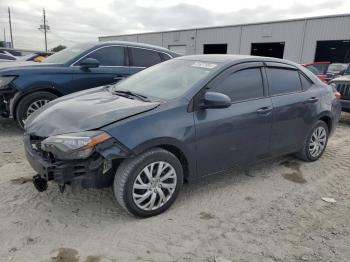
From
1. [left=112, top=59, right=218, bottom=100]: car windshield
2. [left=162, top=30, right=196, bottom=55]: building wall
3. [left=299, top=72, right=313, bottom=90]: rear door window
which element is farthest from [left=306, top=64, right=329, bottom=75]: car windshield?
[left=162, top=30, right=196, bottom=55]: building wall

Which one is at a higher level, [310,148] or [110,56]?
[110,56]

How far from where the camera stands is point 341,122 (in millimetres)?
8641

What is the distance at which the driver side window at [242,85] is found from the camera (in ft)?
12.3

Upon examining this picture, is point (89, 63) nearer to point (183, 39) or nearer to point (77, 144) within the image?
point (77, 144)

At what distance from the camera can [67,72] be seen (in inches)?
239

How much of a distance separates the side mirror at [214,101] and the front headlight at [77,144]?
1074 mm

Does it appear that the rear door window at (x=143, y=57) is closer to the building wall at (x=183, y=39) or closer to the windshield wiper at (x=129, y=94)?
the windshield wiper at (x=129, y=94)

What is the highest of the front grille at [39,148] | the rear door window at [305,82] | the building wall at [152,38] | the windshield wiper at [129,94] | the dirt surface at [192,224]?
the building wall at [152,38]

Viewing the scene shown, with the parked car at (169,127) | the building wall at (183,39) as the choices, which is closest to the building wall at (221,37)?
the building wall at (183,39)

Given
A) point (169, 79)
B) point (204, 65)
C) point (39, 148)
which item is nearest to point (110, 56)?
point (169, 79)

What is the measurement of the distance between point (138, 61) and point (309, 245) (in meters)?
5.03

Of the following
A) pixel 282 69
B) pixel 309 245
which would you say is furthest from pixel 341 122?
pixel 309 245

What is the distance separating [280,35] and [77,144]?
29694mm

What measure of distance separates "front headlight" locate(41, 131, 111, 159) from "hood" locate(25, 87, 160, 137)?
90 millimetres
